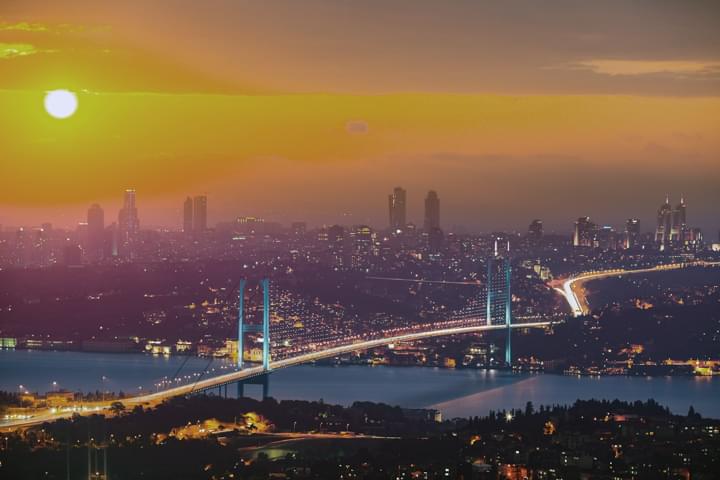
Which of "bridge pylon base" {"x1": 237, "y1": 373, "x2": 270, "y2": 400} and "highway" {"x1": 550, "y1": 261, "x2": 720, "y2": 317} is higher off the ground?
"highway" {"x1": 550, "y1": 261, "x2": 720, "y2": 317}

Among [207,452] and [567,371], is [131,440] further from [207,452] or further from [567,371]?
[567,371]

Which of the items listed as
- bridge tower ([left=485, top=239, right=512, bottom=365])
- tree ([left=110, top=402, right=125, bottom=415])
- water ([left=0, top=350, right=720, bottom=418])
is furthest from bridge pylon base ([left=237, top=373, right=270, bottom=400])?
bridge tower ([left=485, top=239, right=512, bottom=365])

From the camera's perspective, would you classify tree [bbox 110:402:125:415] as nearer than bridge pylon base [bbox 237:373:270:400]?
Answer: Yes

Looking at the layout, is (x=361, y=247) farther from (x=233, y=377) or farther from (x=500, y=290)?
(x=233, y=377)

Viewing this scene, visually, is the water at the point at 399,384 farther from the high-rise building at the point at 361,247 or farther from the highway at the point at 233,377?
the high-rise building at the point at 361,247

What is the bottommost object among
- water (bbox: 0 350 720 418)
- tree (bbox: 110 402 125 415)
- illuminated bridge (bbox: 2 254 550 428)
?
water (bbox: 0 350 720 418)

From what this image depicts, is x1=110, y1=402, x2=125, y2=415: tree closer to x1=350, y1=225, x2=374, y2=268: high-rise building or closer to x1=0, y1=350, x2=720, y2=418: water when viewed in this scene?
x1=0, y1=350, x2=720, y2=418: water

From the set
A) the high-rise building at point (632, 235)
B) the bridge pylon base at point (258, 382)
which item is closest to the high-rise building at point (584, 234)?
the high-rise building at point (632, 235)

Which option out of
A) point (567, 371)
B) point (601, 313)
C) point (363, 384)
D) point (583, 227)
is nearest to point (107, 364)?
point (363, 384)
